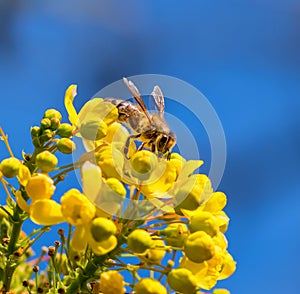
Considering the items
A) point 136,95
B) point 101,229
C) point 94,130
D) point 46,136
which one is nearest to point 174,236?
point 101,229

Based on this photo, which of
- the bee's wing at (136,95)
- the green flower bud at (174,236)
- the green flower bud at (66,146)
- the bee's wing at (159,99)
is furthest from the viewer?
the bee's wing at (159,99)

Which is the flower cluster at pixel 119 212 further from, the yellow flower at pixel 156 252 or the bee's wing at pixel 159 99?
the bee's wing at pixel 159 99

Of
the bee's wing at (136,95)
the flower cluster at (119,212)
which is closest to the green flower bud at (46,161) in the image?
the flower cluster at (119,212)

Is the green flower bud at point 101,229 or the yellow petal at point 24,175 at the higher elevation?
the yellow petal at point 24,175

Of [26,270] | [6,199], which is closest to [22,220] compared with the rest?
[6,199]

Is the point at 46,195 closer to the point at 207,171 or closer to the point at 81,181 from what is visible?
the point at 81,181

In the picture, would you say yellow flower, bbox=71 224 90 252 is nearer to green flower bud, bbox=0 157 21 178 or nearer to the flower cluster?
the flower cluster
